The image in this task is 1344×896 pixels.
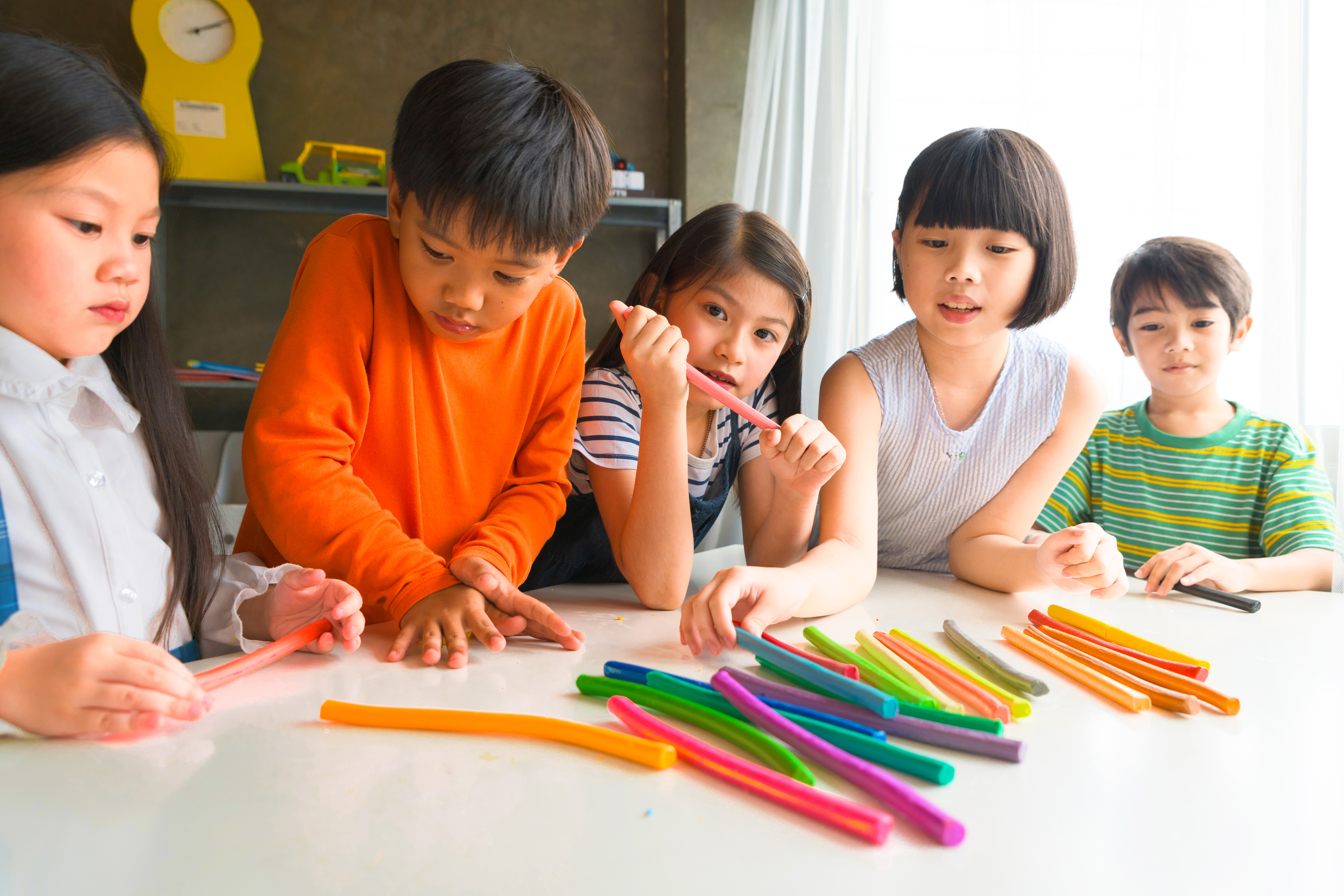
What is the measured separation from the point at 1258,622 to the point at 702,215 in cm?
79

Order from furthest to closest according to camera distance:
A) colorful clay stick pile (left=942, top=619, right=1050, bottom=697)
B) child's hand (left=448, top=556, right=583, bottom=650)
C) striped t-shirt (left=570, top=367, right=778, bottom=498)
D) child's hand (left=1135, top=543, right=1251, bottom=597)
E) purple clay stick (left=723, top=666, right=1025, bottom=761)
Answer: striped t-shirt (left=570, top=367, right=778, bottom=498), child's hand (left=1135, top=543, right=1251, bottom=597), child's hand (left=448, top=556, right=583, bottom=650), colorful clay stick pile (left=942, top=619, right=1050, bottom=697), purple clay stick (left=723, top=666, right=1025, bottom=761)

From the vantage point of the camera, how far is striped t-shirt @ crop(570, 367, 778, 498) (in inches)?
40.8

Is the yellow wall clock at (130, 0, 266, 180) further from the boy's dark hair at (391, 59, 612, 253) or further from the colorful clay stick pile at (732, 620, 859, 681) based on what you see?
Result: the colorful clay stick pile at (732, 620, 859, 681)

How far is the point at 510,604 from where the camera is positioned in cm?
75

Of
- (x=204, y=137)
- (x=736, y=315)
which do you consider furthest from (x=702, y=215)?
(x=204, y=137)

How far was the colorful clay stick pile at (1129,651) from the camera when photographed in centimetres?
64

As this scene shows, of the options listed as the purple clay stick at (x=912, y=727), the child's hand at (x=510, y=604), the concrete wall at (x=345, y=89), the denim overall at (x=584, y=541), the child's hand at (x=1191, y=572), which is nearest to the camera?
the purple clay stick at (x=912, y=727)

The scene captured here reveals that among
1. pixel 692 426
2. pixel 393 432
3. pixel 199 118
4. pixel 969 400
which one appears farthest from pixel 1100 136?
pixel 199 118

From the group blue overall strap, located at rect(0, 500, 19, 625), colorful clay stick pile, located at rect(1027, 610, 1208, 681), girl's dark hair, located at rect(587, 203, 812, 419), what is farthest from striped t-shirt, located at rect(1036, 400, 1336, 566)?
blue overall strap, located at rect(0, 500, 19, 625)

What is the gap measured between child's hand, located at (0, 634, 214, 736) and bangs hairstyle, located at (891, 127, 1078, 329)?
907 mm

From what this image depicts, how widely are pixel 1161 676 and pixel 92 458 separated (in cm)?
85

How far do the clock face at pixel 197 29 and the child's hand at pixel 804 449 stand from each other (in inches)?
97.3

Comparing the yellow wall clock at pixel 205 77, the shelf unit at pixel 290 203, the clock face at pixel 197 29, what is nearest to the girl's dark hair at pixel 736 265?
the shelf unit at pixel 290 203

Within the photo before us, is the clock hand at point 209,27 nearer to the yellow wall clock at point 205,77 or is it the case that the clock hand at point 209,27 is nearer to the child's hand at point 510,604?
the yellow wall clock at point 205,77
